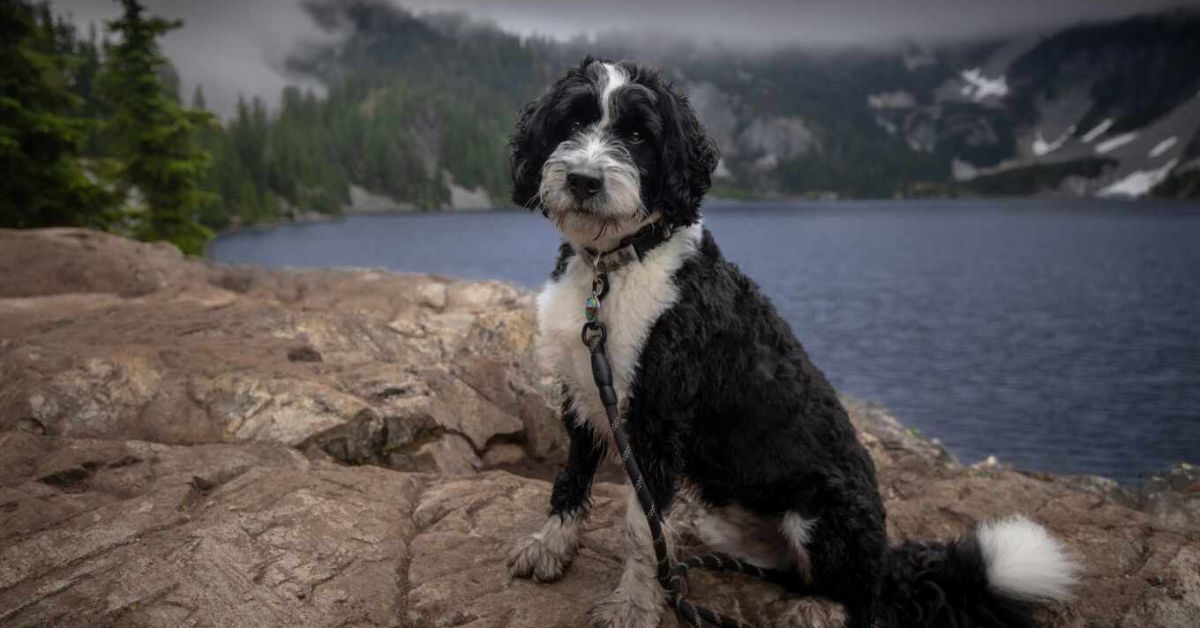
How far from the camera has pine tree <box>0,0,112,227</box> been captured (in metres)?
21.5

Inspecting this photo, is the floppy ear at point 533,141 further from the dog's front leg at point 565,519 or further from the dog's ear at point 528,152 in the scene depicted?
the dog's front leg at point 565,519

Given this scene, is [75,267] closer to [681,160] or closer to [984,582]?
[681,160]

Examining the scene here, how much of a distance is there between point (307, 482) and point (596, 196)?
110 inches

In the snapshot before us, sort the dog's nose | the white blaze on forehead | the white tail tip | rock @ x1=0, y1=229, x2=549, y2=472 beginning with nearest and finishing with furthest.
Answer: the dog's nose < the white blaze on forehead < the white tail tip < rock @ x1=0, y1=229, x2=549, y2=472

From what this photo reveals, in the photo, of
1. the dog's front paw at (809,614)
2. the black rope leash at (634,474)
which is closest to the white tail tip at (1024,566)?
the dog's front paw at (809,614)

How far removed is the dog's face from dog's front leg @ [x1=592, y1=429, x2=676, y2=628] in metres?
1.22

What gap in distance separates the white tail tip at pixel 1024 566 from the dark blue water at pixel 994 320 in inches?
552

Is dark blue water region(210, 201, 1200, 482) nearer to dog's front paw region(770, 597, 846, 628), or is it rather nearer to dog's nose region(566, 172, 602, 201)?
dog's front paw region(770, 597, 846, 628)

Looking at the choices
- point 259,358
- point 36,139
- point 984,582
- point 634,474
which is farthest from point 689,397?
point 36,139

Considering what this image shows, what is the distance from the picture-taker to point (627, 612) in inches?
146

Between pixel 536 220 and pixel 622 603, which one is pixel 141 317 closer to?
pixel 622 603

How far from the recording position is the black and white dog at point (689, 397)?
3734 mm

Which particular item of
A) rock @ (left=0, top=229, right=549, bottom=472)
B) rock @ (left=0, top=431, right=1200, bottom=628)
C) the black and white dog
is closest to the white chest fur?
the black and white dog

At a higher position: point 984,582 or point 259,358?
point 259,358
